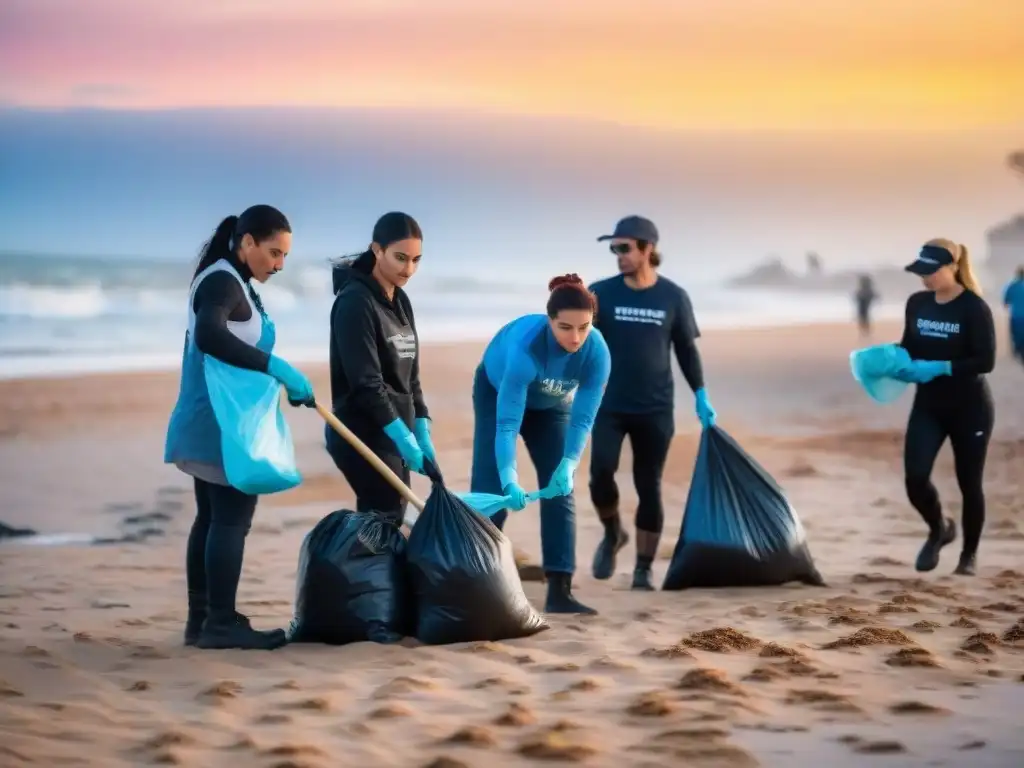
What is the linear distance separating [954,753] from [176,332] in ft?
66.5

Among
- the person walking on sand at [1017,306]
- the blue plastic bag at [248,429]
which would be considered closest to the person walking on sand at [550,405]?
the blue plastic bag at [248,429]

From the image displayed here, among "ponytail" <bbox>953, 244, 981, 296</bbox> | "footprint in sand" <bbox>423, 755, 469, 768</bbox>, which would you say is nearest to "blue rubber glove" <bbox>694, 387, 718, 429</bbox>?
"ponytail" <bbox>953, 244, 981, 296</bbox>

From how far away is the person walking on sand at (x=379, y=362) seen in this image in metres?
4.55

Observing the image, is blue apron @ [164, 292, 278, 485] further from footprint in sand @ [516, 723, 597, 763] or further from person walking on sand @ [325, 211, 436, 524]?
footprint in sand @ [516, 723, 597, 763]

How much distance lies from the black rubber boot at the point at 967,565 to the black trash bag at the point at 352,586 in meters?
2.61

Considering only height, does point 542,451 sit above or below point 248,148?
below

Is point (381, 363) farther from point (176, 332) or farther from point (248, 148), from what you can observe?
point (248, 148)

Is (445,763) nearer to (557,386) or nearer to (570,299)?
(570,299)

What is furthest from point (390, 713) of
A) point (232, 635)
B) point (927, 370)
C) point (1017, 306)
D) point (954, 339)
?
point (1017, 306)

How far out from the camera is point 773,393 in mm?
14016

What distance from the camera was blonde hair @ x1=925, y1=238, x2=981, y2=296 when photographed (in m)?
5.98

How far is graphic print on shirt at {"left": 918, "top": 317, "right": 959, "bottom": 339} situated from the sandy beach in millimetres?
965

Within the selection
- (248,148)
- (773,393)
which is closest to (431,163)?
(248,148)

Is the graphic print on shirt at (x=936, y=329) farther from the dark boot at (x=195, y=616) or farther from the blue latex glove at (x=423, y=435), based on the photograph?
the dark boot at (x=195, y=616)
